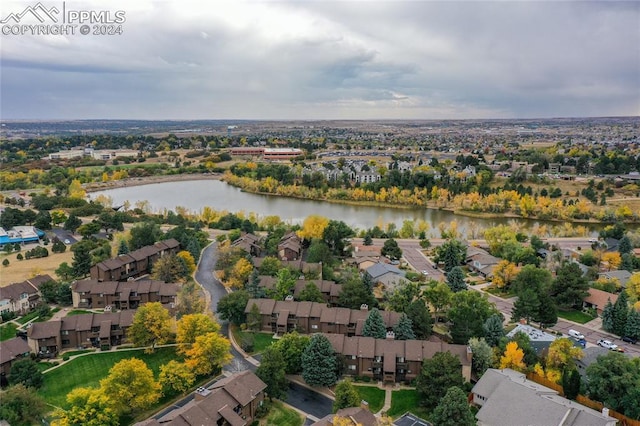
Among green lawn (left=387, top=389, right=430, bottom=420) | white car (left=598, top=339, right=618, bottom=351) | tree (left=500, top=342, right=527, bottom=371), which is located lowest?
green lawn (left=387, top=389, right=430, bottom=420)

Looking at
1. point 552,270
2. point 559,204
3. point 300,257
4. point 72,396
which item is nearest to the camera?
point 72,396

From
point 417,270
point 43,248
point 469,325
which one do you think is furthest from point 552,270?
point 43,248

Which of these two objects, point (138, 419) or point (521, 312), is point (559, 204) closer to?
point (521, 312)

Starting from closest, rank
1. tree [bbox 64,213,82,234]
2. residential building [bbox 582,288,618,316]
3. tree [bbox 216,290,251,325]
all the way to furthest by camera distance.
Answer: tree [bbox 216,290,251,325]
residential building [bbox 582,288,618,316]
tree [bbox 64,213,82,234]

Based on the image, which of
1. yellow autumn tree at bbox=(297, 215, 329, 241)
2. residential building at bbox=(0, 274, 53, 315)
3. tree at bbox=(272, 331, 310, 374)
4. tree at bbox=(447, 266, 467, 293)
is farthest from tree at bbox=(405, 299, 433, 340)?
residential building at bbox=(0, 274, 53, 315)

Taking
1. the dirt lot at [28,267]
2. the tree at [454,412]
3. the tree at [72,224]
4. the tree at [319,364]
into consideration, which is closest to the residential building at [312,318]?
the tree at [319,364]

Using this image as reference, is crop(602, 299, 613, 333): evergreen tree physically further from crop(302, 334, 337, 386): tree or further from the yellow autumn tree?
the yellow autumn tree

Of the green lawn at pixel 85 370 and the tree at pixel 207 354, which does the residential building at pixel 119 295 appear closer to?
the green lawn at pixel 85 370

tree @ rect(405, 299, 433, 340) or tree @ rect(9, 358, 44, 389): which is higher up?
tree @ rect(405, 299, 433, 340)
